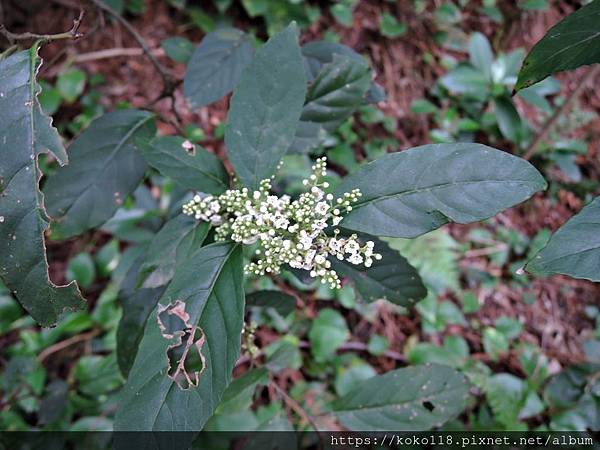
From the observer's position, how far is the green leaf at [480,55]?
328 centimetres

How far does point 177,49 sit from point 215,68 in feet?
0.96

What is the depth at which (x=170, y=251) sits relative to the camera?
1.37 metres

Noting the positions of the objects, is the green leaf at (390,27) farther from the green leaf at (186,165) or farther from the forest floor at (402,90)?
the green leaf at (186,165)

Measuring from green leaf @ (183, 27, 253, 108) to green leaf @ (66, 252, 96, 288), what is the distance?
133 cm

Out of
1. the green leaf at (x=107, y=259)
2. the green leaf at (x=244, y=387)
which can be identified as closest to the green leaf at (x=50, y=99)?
the green leaf at (x=107, y=259)

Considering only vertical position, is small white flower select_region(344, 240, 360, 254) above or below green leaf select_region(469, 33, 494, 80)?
above

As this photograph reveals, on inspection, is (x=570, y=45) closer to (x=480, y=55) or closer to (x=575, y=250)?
(x=575, y=250)

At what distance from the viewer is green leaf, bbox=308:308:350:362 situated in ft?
8.48

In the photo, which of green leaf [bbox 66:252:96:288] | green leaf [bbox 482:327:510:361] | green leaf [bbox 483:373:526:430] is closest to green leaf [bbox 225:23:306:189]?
green leaf [bbox 66:252:96:288]

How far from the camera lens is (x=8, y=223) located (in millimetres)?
1105

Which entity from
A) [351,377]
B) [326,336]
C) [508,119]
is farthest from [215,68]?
[508,119]

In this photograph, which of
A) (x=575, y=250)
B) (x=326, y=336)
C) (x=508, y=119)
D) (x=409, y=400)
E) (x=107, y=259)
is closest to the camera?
(x=575, y=250)

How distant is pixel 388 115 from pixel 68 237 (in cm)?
242

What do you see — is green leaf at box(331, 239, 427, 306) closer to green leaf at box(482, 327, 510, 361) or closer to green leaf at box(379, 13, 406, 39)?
green leaf at box(482, 327, 510, 361)
